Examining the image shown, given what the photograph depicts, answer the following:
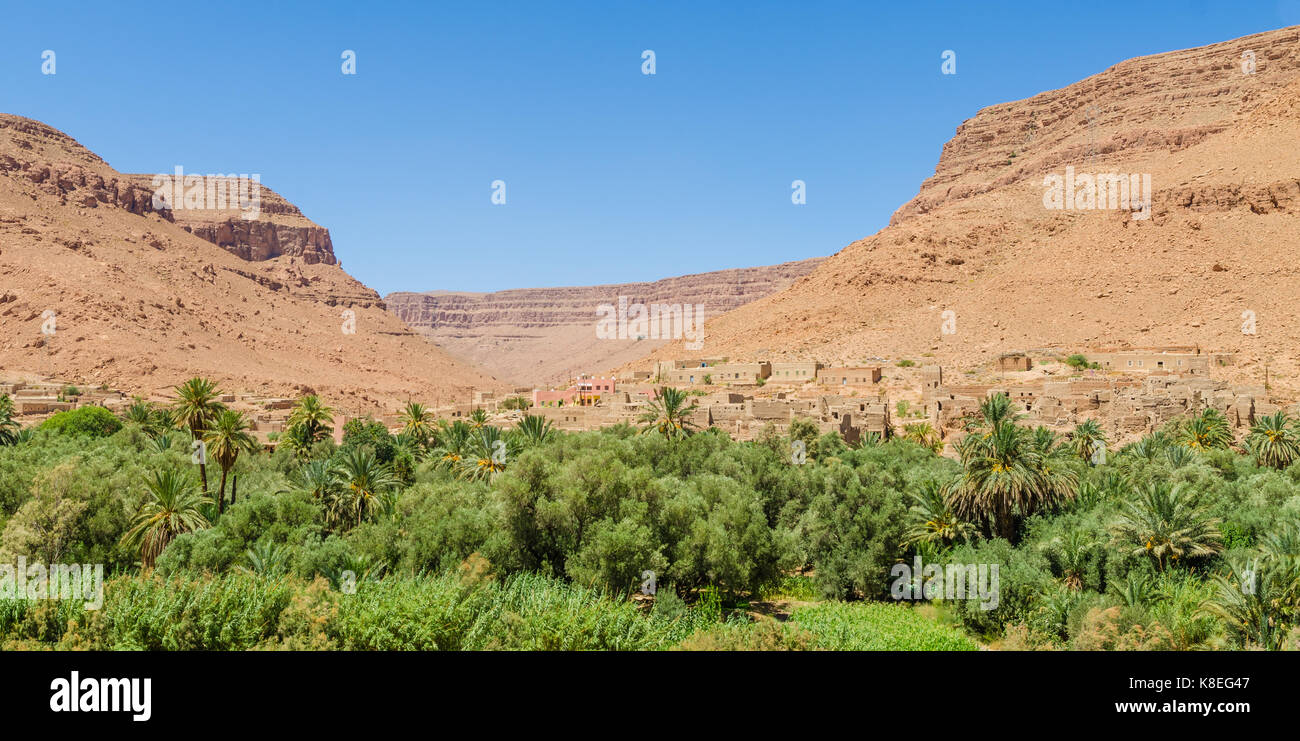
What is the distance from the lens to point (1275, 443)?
34781 millimetres

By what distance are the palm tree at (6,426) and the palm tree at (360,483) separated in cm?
2584

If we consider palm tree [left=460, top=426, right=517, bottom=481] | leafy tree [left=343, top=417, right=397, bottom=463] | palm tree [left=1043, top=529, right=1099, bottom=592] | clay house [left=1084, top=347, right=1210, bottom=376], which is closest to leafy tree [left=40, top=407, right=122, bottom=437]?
leafy tree [left=343, top=417, right=397, bottom=463]

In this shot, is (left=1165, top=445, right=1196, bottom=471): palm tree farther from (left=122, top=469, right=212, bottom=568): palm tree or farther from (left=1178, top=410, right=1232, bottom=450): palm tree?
(left=122, top=469, right=212, bottom=568): palm tree

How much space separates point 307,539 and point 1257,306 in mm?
70349

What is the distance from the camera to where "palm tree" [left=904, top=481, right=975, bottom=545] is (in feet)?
82.8

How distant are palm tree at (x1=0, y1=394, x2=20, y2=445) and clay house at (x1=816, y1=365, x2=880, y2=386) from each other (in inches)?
1873

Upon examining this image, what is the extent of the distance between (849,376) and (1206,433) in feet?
82.4

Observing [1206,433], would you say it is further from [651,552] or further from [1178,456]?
[651,552]

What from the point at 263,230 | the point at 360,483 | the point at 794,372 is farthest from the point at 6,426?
the point at 263,230

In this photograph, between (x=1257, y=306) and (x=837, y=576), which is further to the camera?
(x=1257, y=306)

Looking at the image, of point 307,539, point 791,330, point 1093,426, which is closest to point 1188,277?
point 791,330
